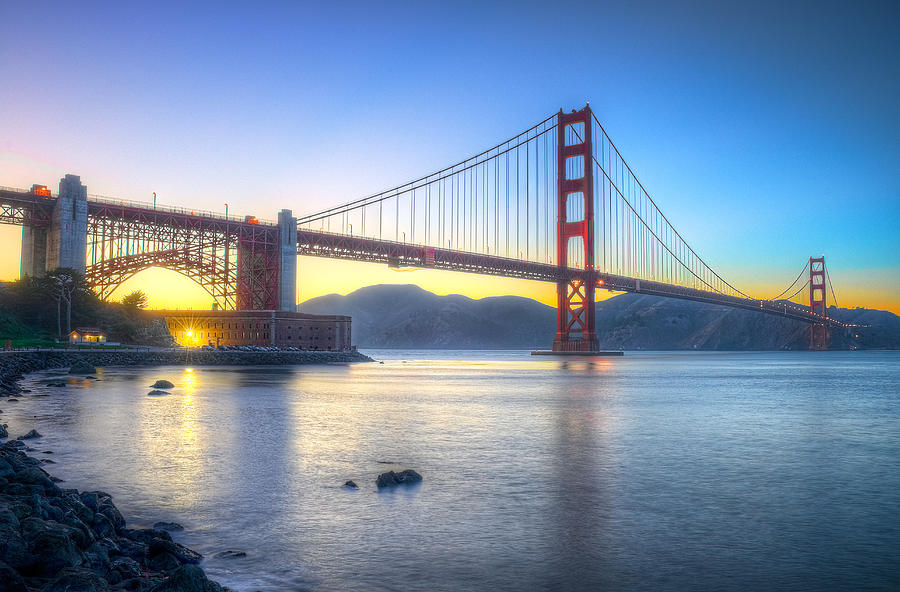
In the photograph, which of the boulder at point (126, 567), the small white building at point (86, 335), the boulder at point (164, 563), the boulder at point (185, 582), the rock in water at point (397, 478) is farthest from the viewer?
the small white building at point (86, 335)

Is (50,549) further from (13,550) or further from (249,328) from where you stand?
(249,328)

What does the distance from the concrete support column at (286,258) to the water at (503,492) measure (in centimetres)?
4813

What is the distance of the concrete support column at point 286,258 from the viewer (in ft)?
241

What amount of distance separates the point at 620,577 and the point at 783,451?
11.2 meters

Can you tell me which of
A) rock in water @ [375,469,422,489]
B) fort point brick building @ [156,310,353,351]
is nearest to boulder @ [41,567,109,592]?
rock in water @ [375,469,422,489]

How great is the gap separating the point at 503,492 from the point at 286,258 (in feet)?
213

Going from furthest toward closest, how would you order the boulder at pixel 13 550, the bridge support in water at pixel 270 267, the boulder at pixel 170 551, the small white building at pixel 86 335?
the bridge support in water at pixel 270 267 < the small white building at pixel 86 335 < the boulder at pixel 170 551 < the boulder at pixel 13 550

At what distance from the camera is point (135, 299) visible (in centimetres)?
7319

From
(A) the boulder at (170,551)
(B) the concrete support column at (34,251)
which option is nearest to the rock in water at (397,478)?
(A) the boulder at (170,551)

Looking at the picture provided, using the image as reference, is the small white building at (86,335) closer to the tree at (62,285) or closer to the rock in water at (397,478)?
the tree at (62,285)

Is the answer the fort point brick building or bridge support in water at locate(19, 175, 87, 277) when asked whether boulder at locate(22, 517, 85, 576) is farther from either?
the fort point brick building

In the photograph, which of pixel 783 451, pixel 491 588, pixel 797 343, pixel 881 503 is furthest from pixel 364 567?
pixel 797 343

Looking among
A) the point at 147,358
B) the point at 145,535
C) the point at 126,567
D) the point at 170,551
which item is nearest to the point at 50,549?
the point at 126,567

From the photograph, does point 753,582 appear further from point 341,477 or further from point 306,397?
point 306,397
